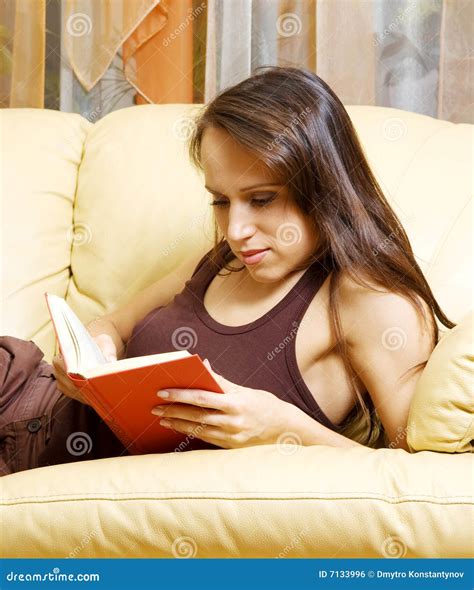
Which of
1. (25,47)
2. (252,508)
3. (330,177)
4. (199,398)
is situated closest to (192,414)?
(199,398)

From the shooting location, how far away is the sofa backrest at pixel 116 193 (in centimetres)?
163

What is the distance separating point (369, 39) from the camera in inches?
81.9

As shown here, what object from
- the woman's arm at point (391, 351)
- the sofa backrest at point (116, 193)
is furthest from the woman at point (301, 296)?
the sofa backrest at point (116, 193)

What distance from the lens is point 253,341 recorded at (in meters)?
1.33

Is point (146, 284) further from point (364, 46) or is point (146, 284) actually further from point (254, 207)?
point (364, 46)

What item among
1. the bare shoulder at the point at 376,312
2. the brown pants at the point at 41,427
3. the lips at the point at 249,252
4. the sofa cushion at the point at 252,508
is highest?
the lips at the point at 249,252

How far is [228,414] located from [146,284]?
639 mm

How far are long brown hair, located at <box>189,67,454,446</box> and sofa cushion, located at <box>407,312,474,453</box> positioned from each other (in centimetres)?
11

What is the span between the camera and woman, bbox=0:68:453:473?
48.2 inches

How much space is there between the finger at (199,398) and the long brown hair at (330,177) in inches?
9.9

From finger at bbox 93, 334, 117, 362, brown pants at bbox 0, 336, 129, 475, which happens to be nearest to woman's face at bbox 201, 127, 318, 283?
finger at bbox 93, 334, 117, 362

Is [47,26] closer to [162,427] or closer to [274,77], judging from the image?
[274,77]

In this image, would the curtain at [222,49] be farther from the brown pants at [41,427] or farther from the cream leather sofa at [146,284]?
the brown pants at [41,427]

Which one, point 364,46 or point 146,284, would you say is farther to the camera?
point 364,46
